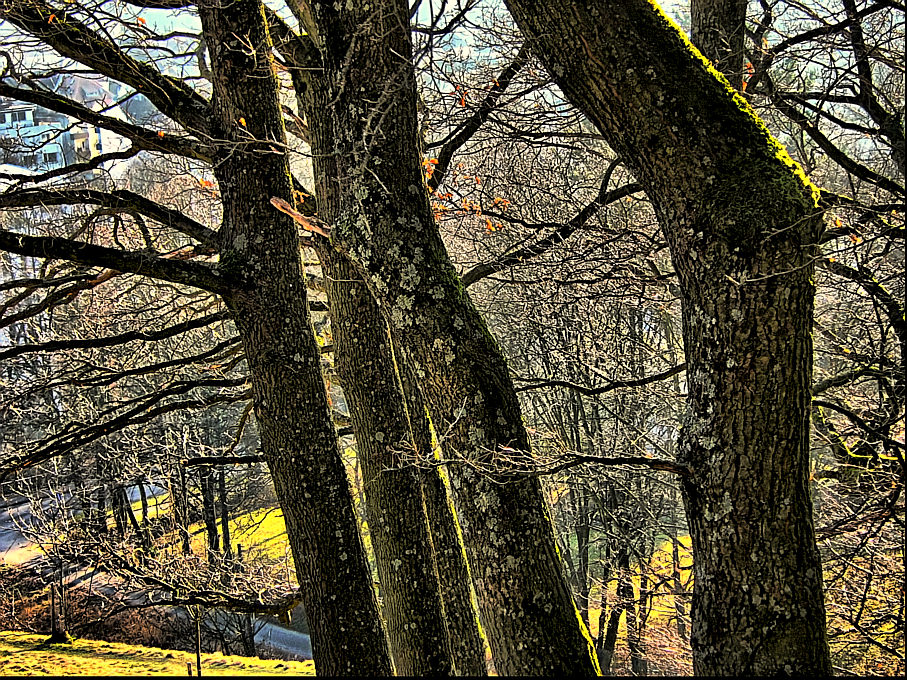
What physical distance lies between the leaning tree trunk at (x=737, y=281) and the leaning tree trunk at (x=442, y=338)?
71cm

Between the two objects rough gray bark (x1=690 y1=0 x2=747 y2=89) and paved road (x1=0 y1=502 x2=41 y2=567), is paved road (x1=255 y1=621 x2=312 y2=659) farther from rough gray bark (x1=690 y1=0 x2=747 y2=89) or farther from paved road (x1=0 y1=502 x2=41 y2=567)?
rough gray bark (x1=690 y1=0 x2=747 y2=89)

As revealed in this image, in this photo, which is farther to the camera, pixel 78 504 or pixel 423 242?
pixel 78 504

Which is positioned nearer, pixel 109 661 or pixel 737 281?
pixel 737 281

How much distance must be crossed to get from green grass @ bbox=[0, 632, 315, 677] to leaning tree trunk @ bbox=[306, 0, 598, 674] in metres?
10.8

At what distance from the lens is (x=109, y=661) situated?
13.0 m

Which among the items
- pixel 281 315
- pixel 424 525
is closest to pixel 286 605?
pixel 424 525

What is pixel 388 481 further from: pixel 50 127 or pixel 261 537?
pixel 261 537

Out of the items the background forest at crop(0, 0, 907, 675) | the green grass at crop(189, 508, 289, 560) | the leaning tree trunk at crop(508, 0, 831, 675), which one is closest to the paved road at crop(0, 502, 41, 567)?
the green grass at crop(189, 508, 289, 560)

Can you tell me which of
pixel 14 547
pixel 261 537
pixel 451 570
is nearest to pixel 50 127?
pixel 451 570

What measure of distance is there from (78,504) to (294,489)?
13.7 metres

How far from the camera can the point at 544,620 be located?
9.47ft

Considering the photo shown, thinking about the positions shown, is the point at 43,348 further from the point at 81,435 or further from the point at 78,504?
the point at 78,504

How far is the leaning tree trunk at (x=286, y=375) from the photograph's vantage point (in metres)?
4.46

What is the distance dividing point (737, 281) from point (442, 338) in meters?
1.17
